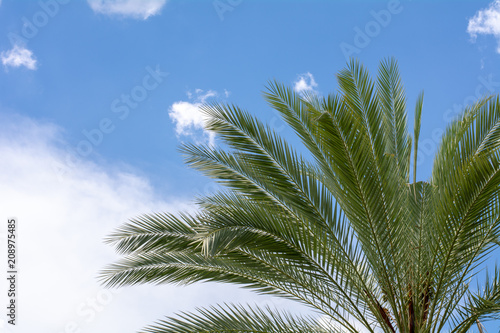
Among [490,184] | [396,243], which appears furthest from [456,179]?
[396,243]

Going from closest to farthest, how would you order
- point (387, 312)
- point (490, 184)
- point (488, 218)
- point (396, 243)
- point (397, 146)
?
point (490, 184), point (488, 218), point (396, 243), point (387, 312), point (397, 146)

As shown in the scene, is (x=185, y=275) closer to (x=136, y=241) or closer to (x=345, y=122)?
(x=136, y=241)

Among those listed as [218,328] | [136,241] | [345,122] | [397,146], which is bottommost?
[218,328]

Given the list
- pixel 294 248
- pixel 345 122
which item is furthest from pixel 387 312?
pixel 345 122

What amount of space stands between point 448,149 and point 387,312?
80.8 inches

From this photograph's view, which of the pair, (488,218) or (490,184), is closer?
(490,184)

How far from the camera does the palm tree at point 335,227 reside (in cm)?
529

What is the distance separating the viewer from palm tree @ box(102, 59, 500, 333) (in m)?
5.29

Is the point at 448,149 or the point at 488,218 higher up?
the point at 448,149

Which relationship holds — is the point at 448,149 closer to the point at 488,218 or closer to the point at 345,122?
the point at 488,218

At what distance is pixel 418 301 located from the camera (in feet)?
19.3

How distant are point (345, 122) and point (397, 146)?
2364mm

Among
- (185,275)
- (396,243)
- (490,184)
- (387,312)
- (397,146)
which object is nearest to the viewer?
(490,184)

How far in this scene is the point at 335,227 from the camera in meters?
5.75
